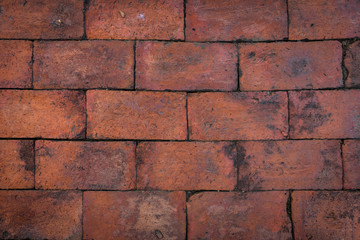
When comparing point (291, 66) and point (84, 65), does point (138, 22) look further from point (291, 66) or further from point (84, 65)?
point (291, 66)

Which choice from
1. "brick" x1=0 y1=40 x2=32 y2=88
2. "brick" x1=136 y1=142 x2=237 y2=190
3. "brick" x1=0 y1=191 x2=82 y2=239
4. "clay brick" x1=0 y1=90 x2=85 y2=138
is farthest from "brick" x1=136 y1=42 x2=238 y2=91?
"brick" x1=0 y1=191 x2=82 y2=239

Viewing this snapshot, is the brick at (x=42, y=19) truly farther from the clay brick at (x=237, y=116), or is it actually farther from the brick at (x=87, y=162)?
the clay brick at (x=237, y=116)

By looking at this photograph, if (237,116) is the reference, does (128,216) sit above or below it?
below

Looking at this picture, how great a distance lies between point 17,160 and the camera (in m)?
2.52

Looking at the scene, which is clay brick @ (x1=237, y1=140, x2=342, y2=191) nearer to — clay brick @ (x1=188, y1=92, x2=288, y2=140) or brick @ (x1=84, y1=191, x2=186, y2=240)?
clay brick @ (x1=188, y1=92, x2=288, y2=140)

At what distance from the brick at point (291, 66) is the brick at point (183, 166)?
74cm

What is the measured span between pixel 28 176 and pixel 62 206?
17.4 inches

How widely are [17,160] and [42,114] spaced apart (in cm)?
51

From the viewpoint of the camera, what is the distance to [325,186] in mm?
2547

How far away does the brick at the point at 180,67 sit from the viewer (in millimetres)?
2545

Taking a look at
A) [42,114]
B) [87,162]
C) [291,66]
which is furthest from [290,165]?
[42,114]

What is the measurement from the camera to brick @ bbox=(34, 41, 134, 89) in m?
2.54

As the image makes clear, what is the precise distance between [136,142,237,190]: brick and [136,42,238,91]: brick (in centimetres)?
58

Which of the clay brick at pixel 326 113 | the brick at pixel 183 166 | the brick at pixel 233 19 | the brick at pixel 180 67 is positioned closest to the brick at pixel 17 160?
the brick at pixel 183 166
